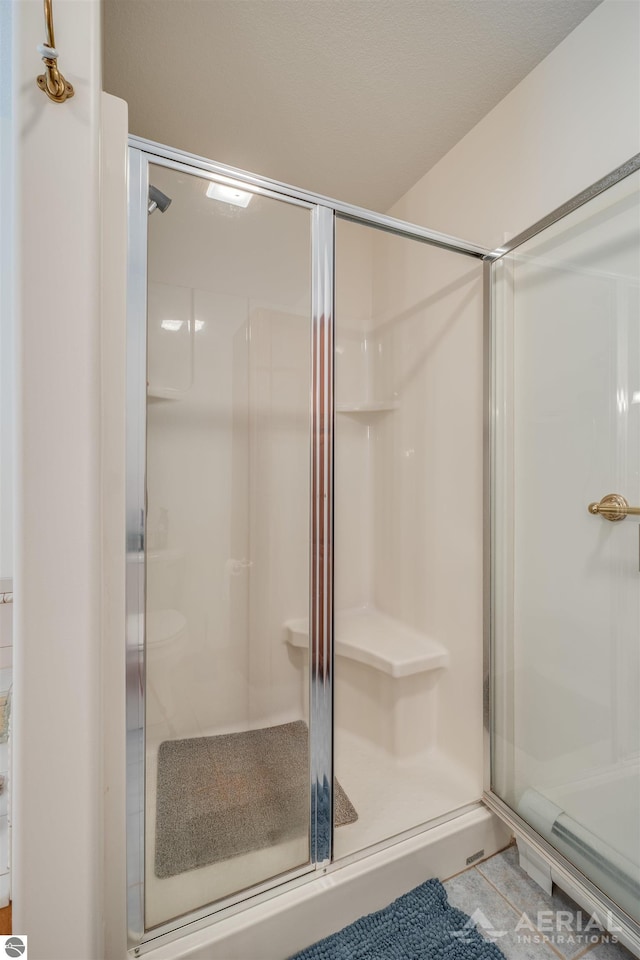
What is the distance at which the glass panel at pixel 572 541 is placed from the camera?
1.13 metres

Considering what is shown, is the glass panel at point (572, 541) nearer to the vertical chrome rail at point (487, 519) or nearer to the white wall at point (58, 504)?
the vertical chrome rail at point (487, 519)

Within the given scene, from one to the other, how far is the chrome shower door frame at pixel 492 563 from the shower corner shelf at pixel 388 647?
0.25 meters

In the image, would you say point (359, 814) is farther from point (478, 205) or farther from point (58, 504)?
point (478, 205)

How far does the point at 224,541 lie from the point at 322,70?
4.97ft

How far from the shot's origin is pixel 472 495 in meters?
1.68

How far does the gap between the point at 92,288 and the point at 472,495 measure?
4.43 ft

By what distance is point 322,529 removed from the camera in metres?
1.24

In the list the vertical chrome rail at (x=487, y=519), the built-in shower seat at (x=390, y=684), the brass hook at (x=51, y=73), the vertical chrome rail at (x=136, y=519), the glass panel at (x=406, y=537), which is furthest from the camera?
the built-in shower seat at (x=390, y=684)

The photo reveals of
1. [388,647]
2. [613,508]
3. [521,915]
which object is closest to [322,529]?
[613,508]

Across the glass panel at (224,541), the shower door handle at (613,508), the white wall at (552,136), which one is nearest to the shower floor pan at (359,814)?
the glass panel at (224,541)

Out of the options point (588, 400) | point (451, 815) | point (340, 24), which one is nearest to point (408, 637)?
point (451, 815)

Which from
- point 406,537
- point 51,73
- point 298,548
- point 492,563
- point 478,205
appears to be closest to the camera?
point 51,73

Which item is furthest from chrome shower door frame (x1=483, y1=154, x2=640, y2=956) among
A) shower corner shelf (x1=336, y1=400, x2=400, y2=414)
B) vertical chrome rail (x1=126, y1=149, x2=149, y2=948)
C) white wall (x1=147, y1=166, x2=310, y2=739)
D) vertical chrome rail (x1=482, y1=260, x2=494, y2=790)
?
vertical chrome rail (x1=126, y1=149, x2=149, y2=948)

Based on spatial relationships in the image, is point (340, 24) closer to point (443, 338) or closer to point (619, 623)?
point (443, 338)
